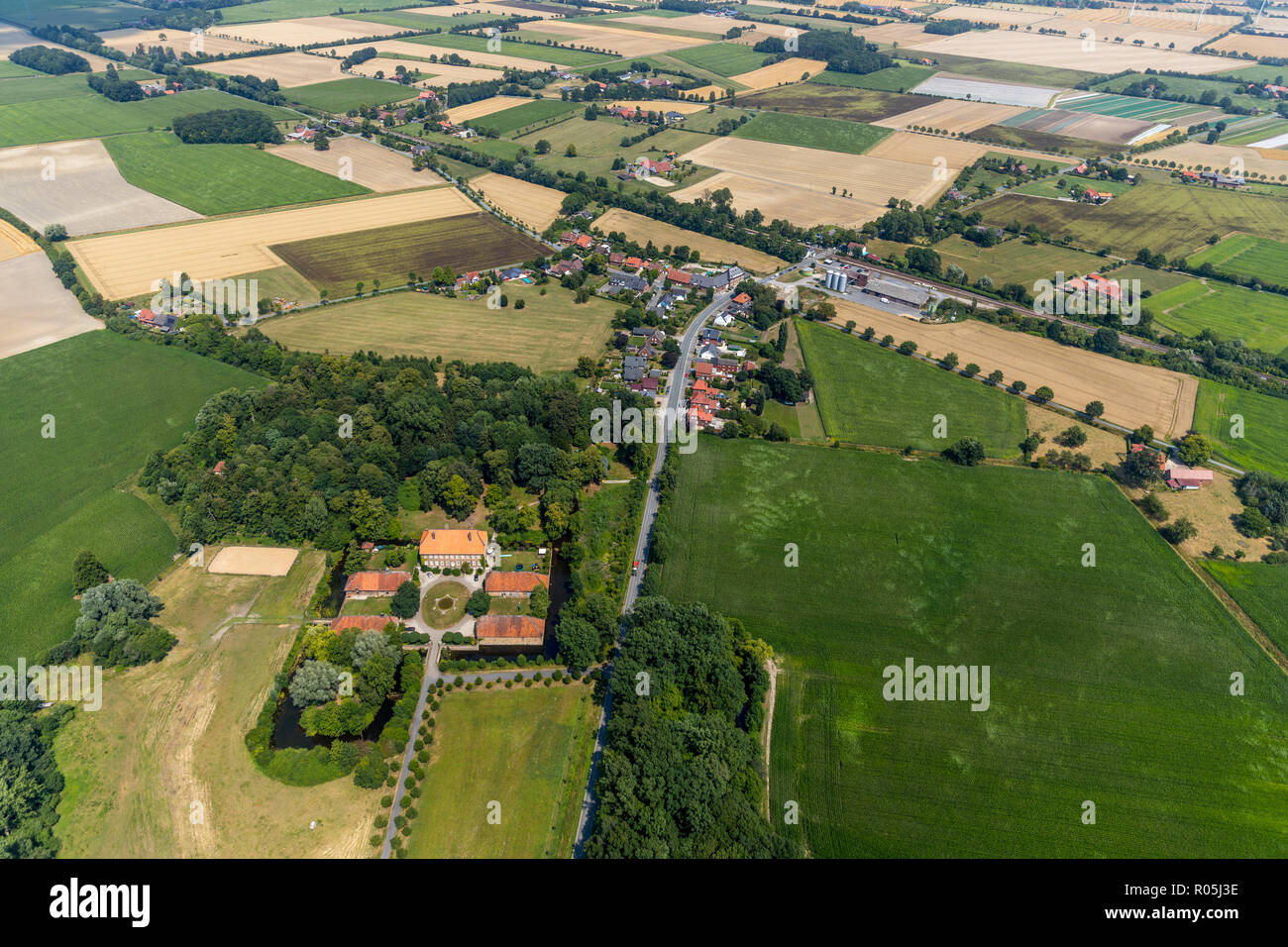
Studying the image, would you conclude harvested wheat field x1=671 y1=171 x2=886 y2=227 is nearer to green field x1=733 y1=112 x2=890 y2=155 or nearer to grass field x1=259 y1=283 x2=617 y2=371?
green field x1=733 y1=112 x2=890 y2=155

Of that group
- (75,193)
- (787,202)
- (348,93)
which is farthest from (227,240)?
(787,202)

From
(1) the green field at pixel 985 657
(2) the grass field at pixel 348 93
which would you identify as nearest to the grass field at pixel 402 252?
(1) the green field at pixel 985 657

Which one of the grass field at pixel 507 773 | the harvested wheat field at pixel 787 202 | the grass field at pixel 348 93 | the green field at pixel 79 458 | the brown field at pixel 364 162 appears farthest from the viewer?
the grass field at pixel 348 93

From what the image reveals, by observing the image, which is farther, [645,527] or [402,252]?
[402,252]

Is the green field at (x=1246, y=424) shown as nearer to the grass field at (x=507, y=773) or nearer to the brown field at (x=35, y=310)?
the grass field at (x=507, y=773)

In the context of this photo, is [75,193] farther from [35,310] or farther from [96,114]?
[96,114]

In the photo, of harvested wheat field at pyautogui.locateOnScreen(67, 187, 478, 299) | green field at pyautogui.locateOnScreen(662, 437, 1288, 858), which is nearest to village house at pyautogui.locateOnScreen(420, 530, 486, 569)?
green field at pyautogui.locateOnScreen(662, 437, 1288, 858)
